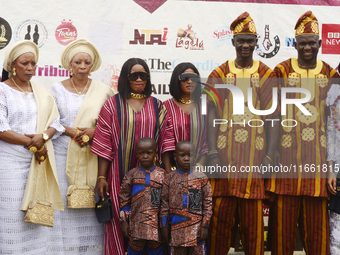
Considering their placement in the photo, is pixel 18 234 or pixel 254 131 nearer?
pixel 18 234

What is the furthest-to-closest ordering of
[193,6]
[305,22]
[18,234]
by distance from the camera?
[193,6] → [305,22] → [18,234]

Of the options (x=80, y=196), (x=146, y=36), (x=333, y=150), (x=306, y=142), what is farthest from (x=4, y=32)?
(x=333, y=150)

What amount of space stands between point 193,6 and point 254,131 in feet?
6.59

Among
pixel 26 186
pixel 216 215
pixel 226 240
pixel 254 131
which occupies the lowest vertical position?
pixel 226 240

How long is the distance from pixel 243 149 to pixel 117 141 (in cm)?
122

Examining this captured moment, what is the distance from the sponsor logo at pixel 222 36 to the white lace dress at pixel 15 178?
96.1 inches

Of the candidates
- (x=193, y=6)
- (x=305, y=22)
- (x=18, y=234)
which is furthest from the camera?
(x=193, y=6)

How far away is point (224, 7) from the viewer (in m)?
5.04

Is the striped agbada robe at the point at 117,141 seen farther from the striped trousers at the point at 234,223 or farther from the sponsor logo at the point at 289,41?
the sponsor logo at the point at 289,41

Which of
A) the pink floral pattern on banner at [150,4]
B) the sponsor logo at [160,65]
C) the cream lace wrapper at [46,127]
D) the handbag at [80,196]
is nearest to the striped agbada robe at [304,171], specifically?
the sponsor logo at [160,65]

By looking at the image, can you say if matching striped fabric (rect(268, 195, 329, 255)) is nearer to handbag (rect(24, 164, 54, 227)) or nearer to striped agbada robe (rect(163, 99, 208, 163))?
striped agbada robe (rect(163, 99, 208, 163))

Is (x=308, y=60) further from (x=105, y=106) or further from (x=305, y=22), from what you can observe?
(x=105, y=106)

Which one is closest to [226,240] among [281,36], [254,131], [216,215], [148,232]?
[216,215]

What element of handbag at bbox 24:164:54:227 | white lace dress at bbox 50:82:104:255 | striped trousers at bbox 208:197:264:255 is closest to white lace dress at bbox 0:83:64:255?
handbag at bbox 24:164:54:227
